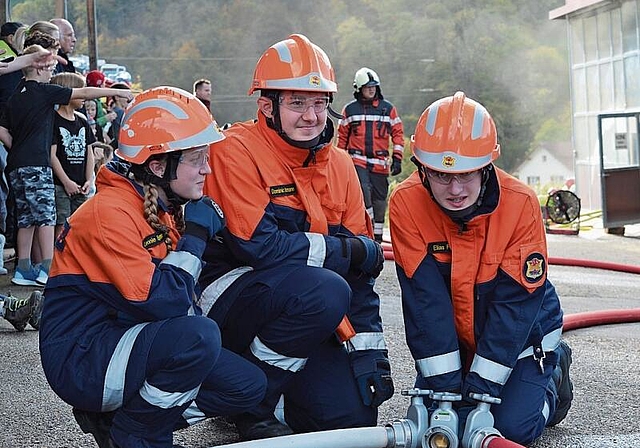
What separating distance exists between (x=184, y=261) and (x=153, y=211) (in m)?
0.20

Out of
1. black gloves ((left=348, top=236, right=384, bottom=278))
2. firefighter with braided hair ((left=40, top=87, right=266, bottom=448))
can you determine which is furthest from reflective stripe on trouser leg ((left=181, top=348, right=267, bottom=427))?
black gloves ((left=348, top=236, right=384, bottom=278))

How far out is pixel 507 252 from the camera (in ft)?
11.9

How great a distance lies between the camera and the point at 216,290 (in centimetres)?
369

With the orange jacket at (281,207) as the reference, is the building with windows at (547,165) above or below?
above

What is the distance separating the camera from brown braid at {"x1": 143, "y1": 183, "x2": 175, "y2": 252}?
3221 mm

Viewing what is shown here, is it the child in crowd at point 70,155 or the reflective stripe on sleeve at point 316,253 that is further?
the child in crowd at point 70,155

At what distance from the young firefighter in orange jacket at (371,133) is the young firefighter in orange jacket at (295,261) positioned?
7.17 metres

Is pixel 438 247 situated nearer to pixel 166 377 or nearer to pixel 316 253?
pixel 316 253

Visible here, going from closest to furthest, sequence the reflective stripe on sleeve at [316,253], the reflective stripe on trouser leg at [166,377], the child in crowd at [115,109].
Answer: the reflective stripe on trouser leg at [166,377]
the reflective stripe on sleeve at [316,253]
the child in crowd at [115,109]

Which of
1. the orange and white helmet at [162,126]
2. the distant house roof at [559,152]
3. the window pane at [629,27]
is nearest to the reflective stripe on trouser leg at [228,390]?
the orange and white helmet at [162,126]

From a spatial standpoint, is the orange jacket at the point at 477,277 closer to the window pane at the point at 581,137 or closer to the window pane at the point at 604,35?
the window pane at the point at 604,35

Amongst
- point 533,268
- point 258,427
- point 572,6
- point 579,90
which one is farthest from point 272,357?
point 579,90

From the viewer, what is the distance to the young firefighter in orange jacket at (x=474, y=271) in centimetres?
354

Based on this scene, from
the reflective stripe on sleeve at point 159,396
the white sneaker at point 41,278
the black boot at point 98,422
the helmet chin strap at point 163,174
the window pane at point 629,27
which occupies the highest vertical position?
the window pane at point 629,27
